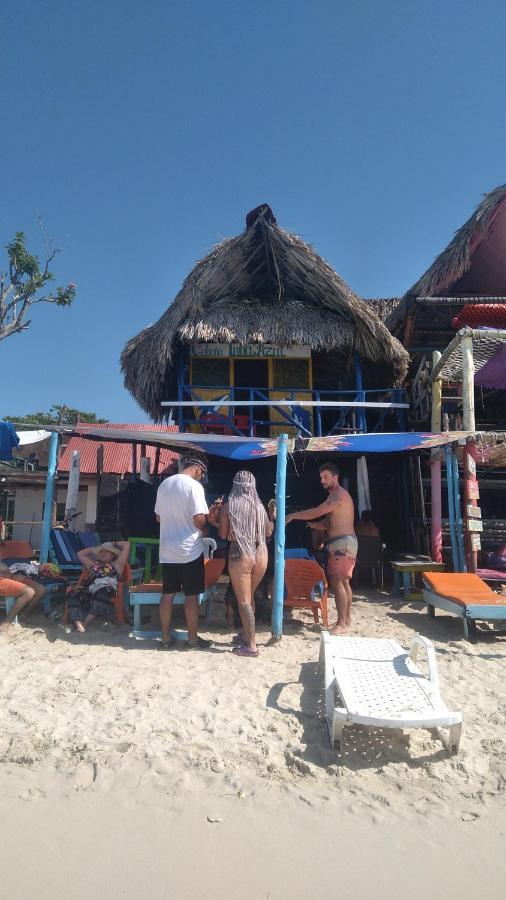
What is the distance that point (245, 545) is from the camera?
3822 millimetres

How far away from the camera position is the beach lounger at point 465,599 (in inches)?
168

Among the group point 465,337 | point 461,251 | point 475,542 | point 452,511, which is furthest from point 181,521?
point 461,251

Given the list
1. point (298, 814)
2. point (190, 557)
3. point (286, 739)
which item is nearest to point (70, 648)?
point (190, 557)

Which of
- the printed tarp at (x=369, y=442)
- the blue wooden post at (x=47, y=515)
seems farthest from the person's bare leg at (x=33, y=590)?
the printed tarp at (x=369, y=442)

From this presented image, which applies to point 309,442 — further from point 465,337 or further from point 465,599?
point 465,337

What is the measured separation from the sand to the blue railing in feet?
15.7

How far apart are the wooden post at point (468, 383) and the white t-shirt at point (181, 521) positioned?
148 inches

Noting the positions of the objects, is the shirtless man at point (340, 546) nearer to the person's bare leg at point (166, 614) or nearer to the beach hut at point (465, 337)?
the person's bare leg at point (166, 614)

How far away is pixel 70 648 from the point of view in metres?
3.86

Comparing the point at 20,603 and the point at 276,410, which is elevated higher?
the point at 276,410

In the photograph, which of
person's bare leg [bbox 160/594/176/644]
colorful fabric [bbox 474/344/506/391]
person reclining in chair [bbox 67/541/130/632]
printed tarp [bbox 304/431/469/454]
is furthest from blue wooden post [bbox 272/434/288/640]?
colorful fabric [bbox 474/344/506/391]

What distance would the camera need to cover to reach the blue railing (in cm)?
785

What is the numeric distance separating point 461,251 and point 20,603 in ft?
27.4

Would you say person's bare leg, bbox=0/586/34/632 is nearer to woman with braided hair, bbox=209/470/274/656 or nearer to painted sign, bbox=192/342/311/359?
woman with braided hair, bbox=209/470/274/656
